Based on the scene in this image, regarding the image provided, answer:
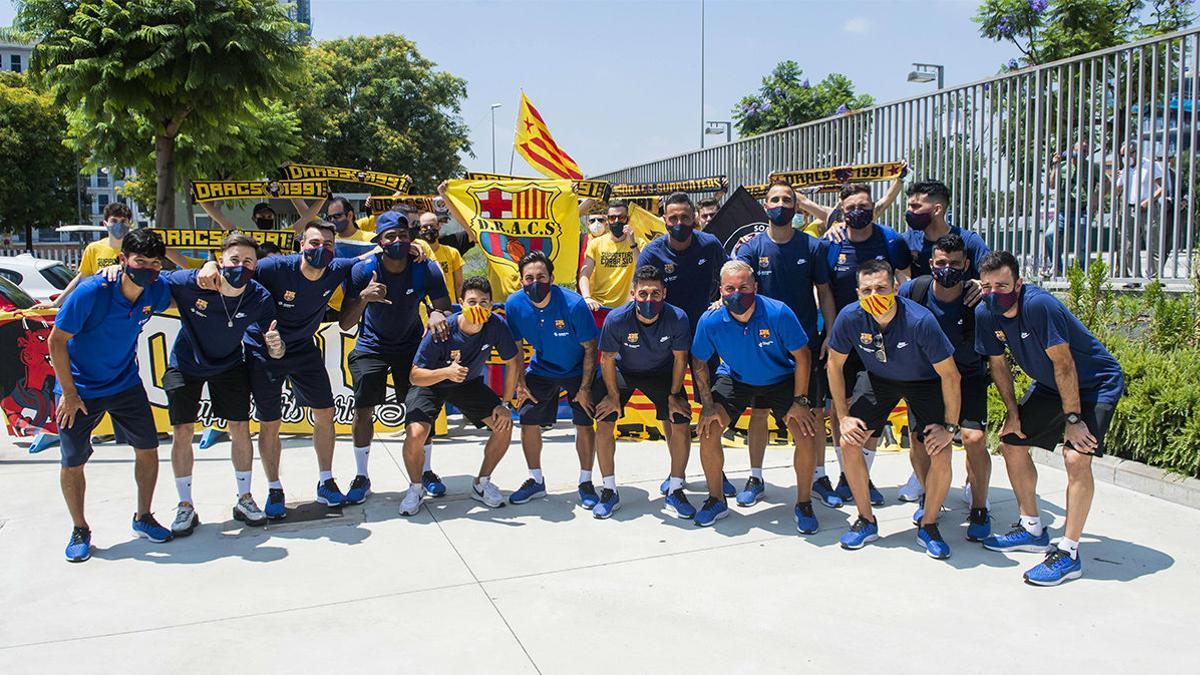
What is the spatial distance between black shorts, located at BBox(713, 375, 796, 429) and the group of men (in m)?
0.01

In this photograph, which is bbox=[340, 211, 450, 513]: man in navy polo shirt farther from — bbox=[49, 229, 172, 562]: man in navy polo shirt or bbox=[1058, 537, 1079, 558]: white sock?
bbox=[1058, 537, 1079, 558]: white sock

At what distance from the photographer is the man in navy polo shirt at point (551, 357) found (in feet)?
20.4

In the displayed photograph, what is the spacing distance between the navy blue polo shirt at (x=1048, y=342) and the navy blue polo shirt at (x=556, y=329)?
254 centimetres

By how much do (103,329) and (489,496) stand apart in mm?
2646

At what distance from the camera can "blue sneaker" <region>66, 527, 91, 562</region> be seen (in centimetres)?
521

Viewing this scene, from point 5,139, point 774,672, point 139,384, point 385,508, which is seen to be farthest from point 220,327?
point 5,139

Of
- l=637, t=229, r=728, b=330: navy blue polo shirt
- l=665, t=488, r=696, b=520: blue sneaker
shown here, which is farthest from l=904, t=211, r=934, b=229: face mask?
l=665, t=488, r=696, b=520: blue sneaker

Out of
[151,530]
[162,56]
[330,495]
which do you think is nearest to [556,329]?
[330,495]

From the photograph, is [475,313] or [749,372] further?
[475,313]

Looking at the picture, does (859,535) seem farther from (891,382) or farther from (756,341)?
(756,341)

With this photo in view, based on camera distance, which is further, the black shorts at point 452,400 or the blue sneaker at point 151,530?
the black shorts at point 452,400

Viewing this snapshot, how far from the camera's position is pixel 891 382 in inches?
213

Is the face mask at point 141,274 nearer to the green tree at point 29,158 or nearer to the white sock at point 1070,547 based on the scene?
the white sock at point 1070,547

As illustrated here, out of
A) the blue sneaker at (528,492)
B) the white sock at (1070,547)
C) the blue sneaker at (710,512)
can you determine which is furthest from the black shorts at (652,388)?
the white sock at (1070,547)
